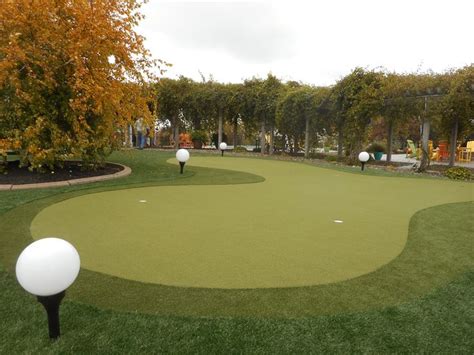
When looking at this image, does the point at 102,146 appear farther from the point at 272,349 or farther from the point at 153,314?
the point at 272,349

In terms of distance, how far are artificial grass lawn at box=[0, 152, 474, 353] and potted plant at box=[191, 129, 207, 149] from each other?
1607cm

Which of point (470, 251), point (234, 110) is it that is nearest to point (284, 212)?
point (470, 251)

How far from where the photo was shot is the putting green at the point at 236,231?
290cm

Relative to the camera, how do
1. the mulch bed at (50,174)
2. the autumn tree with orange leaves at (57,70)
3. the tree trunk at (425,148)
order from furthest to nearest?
1. the tree trunk at (425,148)
2. the mulch bed at (50,174)
3. the autumn tree with orange leaves at (57,70)

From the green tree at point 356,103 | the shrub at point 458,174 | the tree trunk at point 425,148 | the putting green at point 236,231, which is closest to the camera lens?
the putting green at point 236,231

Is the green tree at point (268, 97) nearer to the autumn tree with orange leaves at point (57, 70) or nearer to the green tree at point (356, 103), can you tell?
the green tree at point (356, 103)

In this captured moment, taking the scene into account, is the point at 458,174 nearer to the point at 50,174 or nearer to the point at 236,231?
A: the point at 236,231

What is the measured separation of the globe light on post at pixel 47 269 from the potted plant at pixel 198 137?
1733cm

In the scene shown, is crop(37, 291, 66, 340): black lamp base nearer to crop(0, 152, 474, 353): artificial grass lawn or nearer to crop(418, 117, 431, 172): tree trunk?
crop(0, 152, 474, 353): artificial grass lawn

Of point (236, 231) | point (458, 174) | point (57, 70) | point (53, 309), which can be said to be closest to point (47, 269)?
point (53, 309)

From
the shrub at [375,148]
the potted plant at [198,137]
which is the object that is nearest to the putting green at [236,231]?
the shrub at [375,148]

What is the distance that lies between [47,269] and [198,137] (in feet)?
57.3

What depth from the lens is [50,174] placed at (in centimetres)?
741

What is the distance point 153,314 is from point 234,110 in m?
15.9
